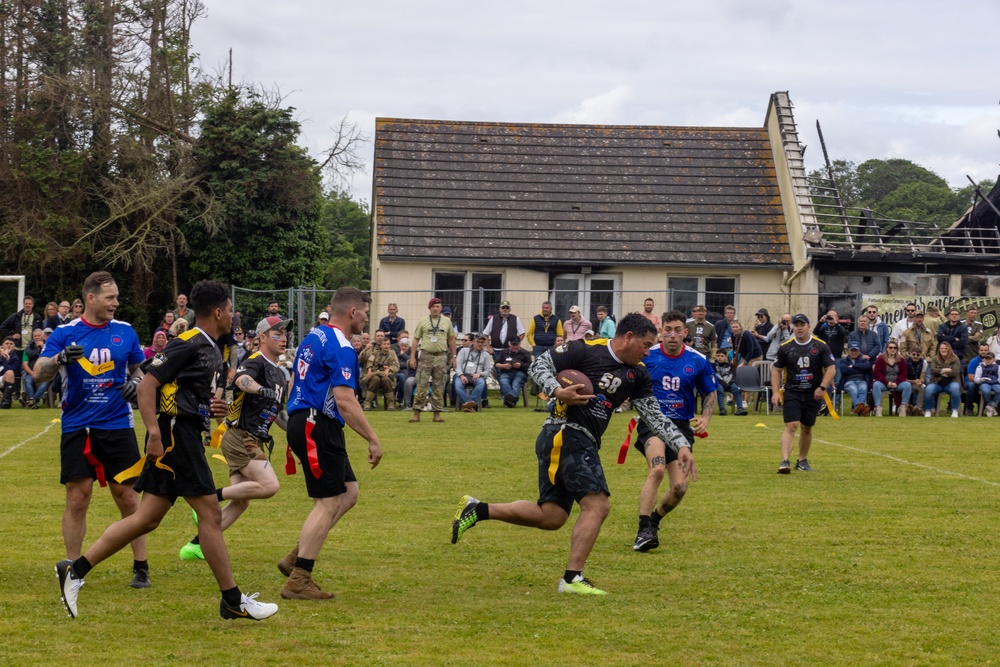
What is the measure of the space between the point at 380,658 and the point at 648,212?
25.9 metres

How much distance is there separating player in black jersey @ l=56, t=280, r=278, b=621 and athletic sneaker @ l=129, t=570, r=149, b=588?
0.81 m

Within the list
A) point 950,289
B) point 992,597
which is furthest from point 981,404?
point 992,597

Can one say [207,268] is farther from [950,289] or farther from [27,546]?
[27,546]

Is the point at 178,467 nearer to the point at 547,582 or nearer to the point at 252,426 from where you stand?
the point at 252,426

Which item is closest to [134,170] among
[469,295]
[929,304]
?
[469,295]

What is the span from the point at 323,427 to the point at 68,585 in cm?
173

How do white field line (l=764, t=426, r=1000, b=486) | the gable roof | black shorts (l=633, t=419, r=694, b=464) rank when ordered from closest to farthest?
black shorts (l=633, t=419, r=694, b=464)
white field line (l=764, t=426, r=1000, b=486)
the gable roof

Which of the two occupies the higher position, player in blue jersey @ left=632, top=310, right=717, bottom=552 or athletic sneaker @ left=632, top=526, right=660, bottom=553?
player in blue jersey @ left=632, top=310, right=717, bottom=552

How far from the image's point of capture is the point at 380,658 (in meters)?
6.12

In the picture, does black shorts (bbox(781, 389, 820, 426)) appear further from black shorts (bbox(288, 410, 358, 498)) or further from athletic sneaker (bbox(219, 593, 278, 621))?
athletic sneaker (bbox(219, 593, 278, 621))

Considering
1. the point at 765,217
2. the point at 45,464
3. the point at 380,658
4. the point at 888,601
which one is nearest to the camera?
the point at 380,658

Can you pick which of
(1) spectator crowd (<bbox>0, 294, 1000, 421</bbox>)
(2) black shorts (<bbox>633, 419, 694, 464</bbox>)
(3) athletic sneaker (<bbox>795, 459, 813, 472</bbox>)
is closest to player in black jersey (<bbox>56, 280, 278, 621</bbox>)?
(2) black shorts (<bbox>633, 419, 694, 464</bbox>)

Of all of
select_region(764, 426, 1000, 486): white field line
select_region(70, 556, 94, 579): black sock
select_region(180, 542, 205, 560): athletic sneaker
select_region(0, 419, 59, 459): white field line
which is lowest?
select_region(0, 419, 59, 459): white field line

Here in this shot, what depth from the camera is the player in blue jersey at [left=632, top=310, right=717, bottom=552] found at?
31.6 ft
